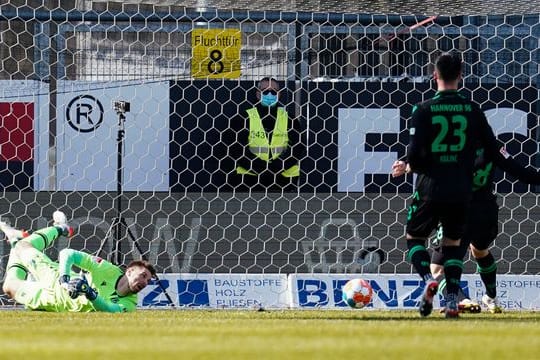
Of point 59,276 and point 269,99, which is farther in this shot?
point 269,99

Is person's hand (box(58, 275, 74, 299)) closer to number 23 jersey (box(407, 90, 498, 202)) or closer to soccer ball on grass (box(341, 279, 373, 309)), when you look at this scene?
soccer ball on grass (box(341, 279, 373, 309))

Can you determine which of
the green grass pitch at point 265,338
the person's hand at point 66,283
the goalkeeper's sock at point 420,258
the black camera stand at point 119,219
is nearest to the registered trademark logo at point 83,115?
the black camera stand at point 119,219

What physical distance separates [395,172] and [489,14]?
3.56 meters

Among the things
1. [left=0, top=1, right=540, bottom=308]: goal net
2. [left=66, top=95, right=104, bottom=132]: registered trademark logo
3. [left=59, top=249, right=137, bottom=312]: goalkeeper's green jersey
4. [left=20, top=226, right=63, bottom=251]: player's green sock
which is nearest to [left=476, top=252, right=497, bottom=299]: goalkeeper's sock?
[left=0, top=1, right=540, bottom=308]: goal net

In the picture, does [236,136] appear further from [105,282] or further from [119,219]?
[105,282]

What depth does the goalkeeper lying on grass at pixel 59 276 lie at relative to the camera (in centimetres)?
913

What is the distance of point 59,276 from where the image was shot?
903 cm

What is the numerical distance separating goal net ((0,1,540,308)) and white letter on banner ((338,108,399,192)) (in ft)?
0.04

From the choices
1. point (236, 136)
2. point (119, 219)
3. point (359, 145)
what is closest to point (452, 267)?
point (119, 219)

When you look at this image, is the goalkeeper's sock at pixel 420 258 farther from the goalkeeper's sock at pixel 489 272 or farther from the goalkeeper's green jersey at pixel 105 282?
the goalkeeper's green jersey at pixel 105 282

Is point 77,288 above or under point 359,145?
under

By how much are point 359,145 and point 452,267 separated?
11.3 ft

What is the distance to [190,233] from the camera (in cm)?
1050

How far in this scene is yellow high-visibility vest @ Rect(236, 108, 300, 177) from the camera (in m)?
11.0
